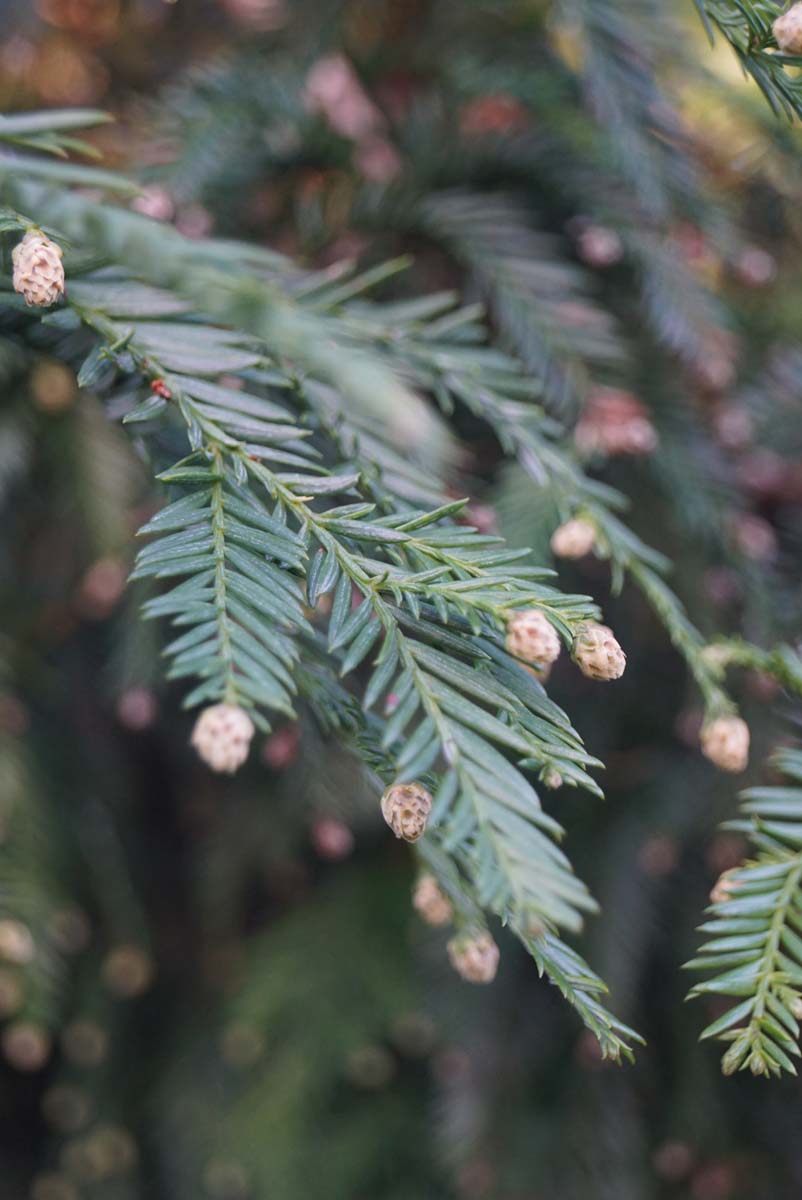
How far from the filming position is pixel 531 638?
32cm

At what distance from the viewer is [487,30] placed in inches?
33.6

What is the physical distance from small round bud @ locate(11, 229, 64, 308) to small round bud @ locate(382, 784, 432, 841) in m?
0.22

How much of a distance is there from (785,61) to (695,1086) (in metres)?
0.69

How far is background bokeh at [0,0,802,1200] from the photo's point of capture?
0.68m

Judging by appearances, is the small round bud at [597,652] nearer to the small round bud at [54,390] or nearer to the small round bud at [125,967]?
the small round bud at [54,390]

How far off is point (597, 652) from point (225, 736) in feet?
0.44

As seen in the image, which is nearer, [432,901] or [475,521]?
[432,901]

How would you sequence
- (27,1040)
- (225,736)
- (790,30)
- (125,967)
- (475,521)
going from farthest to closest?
(125,967), (27,1040), (475,521), (790,30), (225,736)

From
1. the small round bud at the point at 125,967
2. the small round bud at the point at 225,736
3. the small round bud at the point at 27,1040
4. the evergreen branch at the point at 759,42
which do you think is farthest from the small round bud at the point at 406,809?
the small round bud at the point at 125,967

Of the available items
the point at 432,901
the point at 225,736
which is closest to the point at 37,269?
the point at 225,736

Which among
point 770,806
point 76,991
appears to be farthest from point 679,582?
point 76,991

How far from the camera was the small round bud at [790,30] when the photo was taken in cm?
40

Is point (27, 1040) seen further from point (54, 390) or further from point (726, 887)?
point (726, 887)

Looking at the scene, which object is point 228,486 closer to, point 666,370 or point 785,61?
point 785,61
